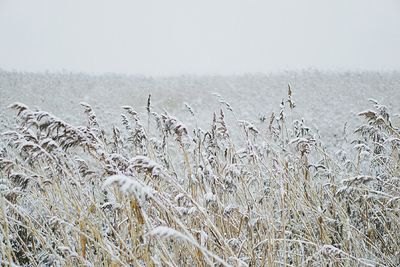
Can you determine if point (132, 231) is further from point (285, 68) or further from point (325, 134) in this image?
point (285, 68)

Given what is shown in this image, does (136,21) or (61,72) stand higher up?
(136,21)

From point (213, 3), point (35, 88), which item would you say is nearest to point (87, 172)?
point (35, 88)

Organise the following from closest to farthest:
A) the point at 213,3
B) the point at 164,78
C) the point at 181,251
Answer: the point at 181,251
the point at 164,78
the point at 213,3

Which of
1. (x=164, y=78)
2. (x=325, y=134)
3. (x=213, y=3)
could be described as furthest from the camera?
(x=213, y=3)

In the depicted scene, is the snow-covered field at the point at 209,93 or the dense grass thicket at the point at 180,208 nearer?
the dense grass thicket at the point at 180,208

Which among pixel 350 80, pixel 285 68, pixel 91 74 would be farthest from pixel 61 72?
pixel 350 80

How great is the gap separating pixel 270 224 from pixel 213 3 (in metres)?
79.0

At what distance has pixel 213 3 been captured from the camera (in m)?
76.3

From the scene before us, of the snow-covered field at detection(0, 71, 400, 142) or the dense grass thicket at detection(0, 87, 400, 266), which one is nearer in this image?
the dense grass thicket at detection(0, 87, 400, 266)

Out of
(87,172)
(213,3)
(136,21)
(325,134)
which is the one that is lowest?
(325,134)

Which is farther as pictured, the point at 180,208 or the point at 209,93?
the point at 209,93

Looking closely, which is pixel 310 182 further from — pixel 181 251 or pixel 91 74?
pixel 91 74

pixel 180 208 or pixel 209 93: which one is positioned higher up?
pixel 180 208

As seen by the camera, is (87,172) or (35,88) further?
(35,88)
